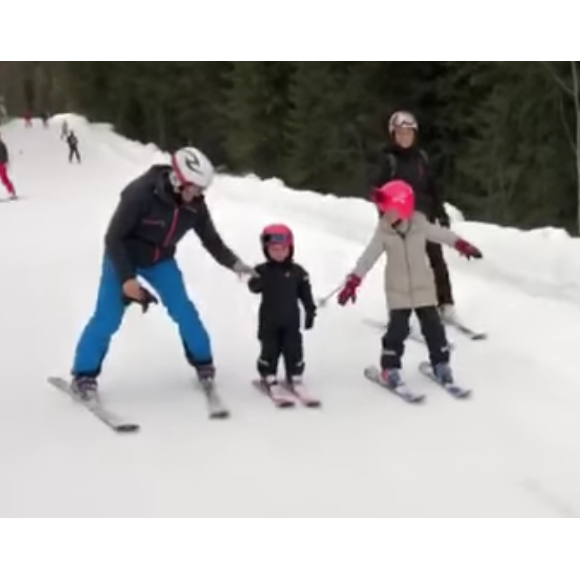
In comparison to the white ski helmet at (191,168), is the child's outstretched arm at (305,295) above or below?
below

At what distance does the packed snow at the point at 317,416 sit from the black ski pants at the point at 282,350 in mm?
196

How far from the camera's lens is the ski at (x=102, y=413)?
5.25 m

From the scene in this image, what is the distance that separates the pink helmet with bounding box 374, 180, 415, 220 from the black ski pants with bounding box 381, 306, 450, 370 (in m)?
0.55

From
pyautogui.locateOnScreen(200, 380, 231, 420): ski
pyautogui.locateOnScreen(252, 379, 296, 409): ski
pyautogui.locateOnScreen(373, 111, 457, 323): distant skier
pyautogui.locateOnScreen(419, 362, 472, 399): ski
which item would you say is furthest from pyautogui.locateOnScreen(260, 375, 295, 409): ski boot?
pyautogui.locateOnScreen(373, 111, 457, 323): distant skier

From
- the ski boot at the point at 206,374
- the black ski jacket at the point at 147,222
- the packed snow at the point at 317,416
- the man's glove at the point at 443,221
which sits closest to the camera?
the packed snow at the point at 317,416

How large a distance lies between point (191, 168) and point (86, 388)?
140 centimetres

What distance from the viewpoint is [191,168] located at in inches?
208

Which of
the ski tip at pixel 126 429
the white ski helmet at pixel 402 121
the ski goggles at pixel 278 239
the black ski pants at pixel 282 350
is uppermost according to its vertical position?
the white ski helmet at pixel 402 121

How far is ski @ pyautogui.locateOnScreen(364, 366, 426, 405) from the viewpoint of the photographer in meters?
5.56

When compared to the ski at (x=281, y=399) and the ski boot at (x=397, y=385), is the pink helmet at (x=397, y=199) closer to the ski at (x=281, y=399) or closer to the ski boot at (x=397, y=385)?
the ski boot at (x=397, y=385)

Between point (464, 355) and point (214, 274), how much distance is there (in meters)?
3.67

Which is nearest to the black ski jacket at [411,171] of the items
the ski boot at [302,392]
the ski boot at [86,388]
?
the ski boot at [302,392]

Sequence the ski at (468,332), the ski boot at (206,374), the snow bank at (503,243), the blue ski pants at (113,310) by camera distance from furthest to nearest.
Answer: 1. the snow bank at (503,243)
2. the ski at (468,332)
3. the ski boot at (206,374)
4. the blue ski pants at (113,310)
